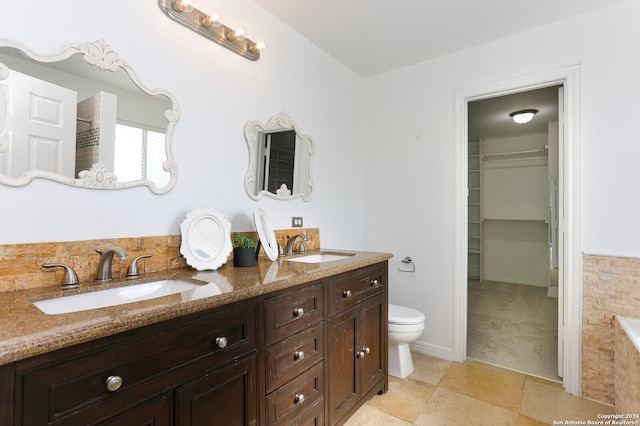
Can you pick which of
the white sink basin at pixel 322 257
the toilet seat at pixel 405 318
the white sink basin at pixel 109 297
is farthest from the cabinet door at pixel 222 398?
the toilet seat at pixel 405 318

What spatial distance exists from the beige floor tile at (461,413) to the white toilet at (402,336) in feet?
1.05

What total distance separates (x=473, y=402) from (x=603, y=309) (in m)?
1.03

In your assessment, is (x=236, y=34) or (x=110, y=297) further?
(x=236, y=34)

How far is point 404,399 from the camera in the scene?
7.04 feet

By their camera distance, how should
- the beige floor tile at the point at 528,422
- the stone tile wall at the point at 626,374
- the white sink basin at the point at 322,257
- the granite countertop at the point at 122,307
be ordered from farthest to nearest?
1. the white sink basin at the point at 322,257
2. the beige floor tile at the point at 528,422
3. the stone tile wall at the point at 626,374
4. the granite countertop at the point at 122,307

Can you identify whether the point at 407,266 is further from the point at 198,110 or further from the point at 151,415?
the point at 151,415

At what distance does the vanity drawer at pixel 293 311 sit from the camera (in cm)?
134

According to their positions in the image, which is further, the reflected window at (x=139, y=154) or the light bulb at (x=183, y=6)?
the light bulb at (x=183, y=6)

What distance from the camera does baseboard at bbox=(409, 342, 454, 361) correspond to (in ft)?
8.98

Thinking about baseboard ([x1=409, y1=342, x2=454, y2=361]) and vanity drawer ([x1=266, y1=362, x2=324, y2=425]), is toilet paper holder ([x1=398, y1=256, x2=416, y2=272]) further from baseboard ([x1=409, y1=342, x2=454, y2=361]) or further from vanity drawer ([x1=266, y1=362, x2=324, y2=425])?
vanity drawer ([x1=266, y1=362, x2=324, y2=425])

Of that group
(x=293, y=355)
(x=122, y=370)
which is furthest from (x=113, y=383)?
(x=293, y=355)

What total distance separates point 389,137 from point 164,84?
202 cm

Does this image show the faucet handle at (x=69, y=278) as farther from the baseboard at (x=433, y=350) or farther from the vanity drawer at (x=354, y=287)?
the baseboard at (x=433, y=350)

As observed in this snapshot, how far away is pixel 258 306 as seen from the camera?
129cm
